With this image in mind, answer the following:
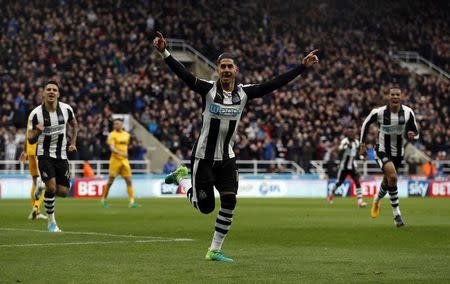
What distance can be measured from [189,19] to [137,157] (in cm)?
1203

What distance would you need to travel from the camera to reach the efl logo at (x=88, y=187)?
41.8m

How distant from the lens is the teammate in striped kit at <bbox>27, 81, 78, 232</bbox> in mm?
18297

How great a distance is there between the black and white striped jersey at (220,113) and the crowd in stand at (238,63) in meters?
29.0

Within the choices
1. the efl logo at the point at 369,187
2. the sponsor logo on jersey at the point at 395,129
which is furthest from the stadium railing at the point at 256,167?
the sponsor logo on jersey at the point at 395,129

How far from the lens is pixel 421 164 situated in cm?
4941

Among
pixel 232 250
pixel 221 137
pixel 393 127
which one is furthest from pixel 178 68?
pixel 393 127

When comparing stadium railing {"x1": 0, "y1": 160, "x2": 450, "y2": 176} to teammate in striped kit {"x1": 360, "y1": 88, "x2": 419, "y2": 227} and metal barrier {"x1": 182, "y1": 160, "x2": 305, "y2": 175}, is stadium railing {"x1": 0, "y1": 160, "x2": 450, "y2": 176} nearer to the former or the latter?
Answer: metal barrier {"x1": 182, "y1": 160, "x2": 305, "y2": 175}

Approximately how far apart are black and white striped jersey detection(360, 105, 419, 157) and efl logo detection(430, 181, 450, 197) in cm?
2628

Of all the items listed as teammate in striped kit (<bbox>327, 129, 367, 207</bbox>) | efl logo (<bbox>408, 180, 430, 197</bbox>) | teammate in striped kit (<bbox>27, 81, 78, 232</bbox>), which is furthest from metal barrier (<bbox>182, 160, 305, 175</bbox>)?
teammate in striped kit (<bbox>27, 81, 78, 232</bbox>)

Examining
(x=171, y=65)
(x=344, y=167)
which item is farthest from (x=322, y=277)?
(x=344, y=167)

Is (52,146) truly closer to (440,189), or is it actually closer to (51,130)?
(51,130)

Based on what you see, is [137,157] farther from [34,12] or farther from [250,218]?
[250,218]

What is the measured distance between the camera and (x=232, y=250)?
1454 cm

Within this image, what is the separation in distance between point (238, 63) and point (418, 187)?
11.4m
